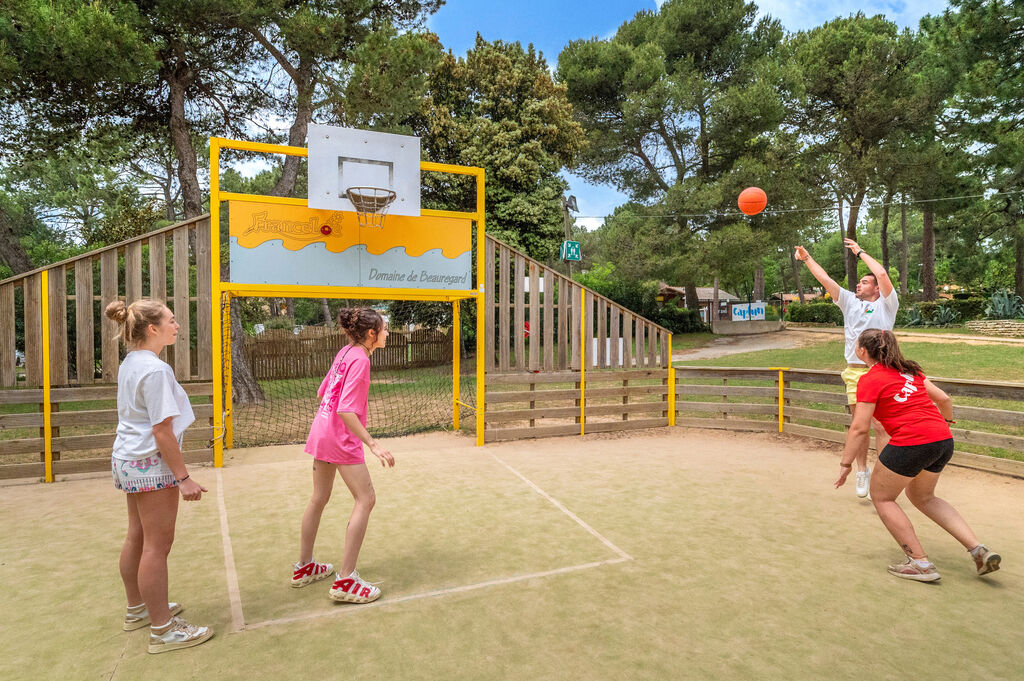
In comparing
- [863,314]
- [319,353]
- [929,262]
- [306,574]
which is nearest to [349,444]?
[306,574]

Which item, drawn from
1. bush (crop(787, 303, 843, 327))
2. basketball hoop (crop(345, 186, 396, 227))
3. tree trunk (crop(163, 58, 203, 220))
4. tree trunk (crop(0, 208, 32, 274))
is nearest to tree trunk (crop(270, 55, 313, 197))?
tree trunk (crop(163, 58, 203, 220))

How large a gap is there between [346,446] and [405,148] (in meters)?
5.05

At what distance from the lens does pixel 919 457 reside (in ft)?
11.3

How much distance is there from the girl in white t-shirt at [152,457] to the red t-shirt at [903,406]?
391 cm

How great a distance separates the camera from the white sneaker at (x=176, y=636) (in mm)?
2881

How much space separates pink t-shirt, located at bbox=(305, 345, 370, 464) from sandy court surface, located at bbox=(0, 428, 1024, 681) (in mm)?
898

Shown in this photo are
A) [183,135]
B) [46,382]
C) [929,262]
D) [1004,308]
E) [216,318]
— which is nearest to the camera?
[46,382]

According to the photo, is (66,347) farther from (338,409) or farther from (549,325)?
(549,325)

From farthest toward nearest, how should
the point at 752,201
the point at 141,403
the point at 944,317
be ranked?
1. the point at 944,317
2. the point at 752,201
3. the point at 141,403

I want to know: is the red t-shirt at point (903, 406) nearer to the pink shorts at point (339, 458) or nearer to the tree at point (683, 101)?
the pink shorts at point (339, 458)

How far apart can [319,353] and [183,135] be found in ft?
27.6

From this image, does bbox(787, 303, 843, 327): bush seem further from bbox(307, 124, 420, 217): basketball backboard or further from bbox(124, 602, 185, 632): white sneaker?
bbox(124, 602, 185, 632): white sneaker

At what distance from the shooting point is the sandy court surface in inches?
110

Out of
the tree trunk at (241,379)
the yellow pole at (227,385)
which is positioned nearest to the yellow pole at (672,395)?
the yellow pole at (227,385)
